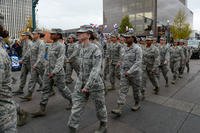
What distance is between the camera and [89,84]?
3.93m

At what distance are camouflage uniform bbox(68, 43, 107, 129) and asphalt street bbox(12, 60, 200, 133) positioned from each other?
2.68ft

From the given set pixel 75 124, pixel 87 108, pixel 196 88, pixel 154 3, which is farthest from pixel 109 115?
pixel 154 3

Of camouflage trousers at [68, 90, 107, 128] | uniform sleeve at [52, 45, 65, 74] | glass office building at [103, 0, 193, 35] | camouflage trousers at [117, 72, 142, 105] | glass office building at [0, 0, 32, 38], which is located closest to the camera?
camouflage trousers at [68, 90, 107, 128]

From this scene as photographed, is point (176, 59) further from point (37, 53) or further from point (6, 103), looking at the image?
point (6, 103)

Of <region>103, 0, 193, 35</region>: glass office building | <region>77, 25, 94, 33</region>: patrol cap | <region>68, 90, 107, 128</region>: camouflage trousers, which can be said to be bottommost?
<region>68, 90, 107, 128</region>: camouflage trousers

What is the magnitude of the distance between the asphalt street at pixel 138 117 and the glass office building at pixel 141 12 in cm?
4673

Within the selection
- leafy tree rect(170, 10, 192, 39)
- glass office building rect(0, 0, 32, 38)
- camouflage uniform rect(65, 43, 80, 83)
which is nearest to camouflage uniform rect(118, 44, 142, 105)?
camouflage uniform rect(65, 43, 80, 83)

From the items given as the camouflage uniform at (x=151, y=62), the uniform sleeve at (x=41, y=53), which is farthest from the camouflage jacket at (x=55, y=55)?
the camouflage uniform at (x=151, y=62)

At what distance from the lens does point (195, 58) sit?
26.3 metres

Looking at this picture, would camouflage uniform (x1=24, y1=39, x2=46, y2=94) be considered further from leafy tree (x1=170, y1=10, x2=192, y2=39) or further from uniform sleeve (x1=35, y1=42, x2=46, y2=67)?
leafy tree (x1=170, y1=10, x2=192, y2=39)

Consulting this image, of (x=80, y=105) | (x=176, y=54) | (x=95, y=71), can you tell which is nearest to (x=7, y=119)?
(x=80, y=105)

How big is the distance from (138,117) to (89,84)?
2.16m

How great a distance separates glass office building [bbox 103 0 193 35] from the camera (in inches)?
2362

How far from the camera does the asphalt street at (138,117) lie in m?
4.80
